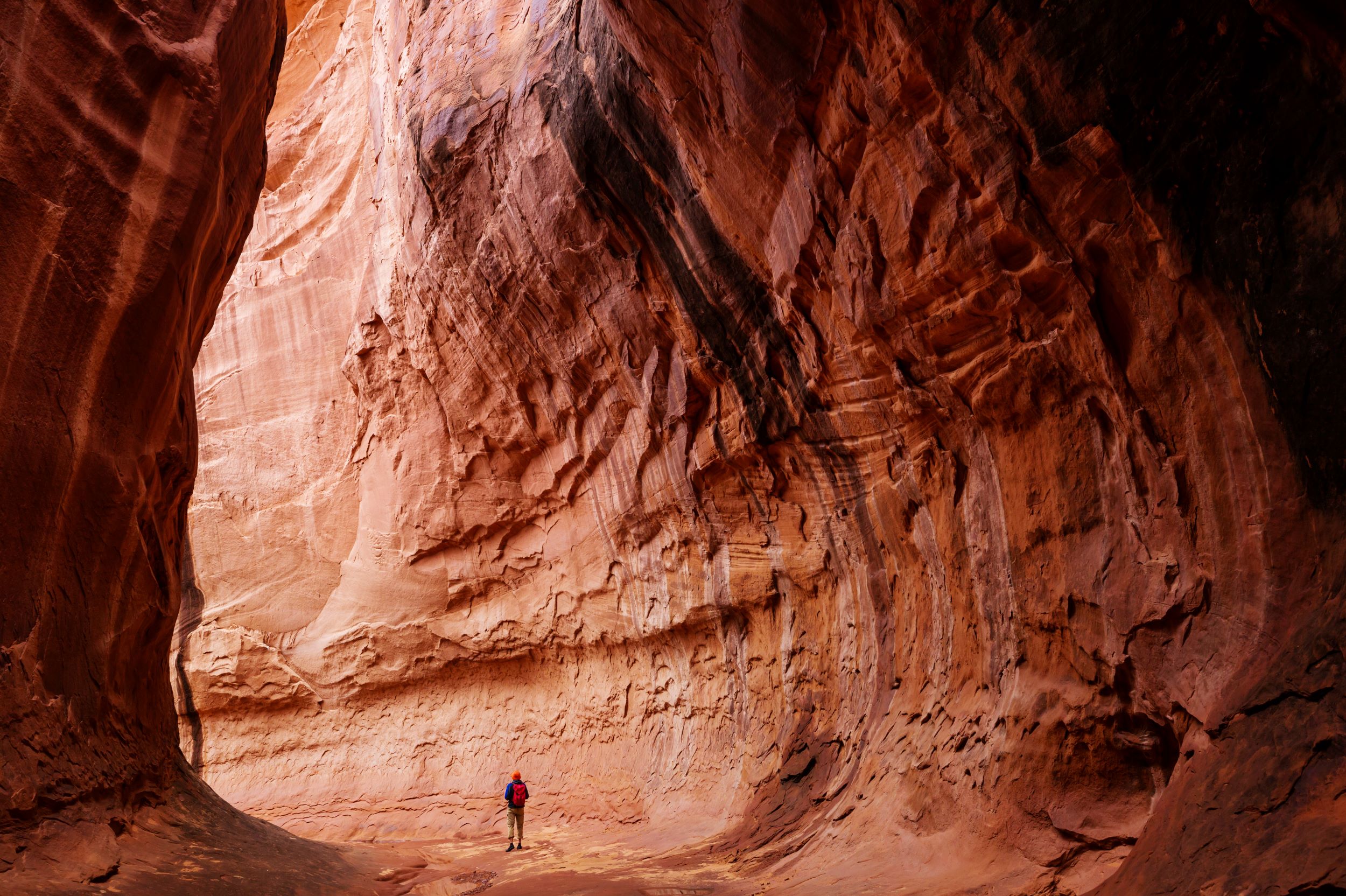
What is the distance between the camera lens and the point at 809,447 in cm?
800

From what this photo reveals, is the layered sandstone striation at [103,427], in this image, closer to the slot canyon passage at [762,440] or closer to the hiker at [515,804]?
the slot canyon passage at [762,440]

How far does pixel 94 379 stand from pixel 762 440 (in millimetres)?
5306

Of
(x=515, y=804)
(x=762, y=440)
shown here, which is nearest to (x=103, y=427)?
(x=762, y=440)

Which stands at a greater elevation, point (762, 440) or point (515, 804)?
point (762, 440)

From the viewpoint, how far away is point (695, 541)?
9867 millimetres

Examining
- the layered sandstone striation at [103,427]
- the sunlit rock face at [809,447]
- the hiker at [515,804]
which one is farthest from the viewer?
the hiker at [515,804]

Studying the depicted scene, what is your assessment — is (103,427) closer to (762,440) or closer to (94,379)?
(94,379)

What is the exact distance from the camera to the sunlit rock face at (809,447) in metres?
4.04

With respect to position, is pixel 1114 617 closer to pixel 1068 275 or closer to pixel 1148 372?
pixel 1148 372

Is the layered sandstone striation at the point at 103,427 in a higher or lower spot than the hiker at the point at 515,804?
higher

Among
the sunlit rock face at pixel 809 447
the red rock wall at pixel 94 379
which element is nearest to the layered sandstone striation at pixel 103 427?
the red rock wall at pixel 94 379

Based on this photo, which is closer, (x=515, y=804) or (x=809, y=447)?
(x=809, y=447)

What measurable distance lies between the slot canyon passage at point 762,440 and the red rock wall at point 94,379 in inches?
1.1

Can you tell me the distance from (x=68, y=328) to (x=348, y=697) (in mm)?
9289
